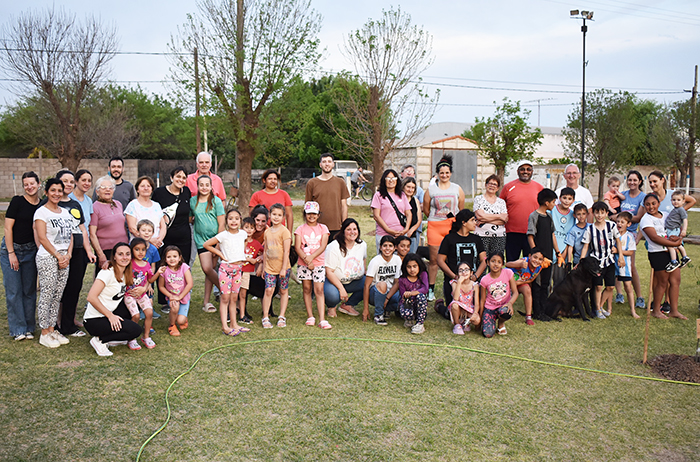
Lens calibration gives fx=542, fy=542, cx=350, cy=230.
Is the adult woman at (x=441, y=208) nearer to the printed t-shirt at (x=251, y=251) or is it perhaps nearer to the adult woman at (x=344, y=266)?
the adult woman at (x=344, y=266)

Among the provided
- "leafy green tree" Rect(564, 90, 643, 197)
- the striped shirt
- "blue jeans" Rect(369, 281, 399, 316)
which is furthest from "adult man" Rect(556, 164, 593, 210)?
"leafy green tree" Rect(564, 90, 643, 197)

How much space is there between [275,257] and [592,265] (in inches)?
142

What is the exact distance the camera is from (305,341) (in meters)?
5.37

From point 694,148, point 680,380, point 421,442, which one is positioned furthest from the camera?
point 694,148

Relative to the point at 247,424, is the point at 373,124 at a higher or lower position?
higher

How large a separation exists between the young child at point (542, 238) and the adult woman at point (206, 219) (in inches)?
139

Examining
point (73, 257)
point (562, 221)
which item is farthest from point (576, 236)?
point (73, 257)

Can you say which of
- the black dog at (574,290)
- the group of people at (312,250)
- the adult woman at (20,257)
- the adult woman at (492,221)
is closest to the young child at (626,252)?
the group of people at (312,250)

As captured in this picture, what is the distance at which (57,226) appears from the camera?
500 cm

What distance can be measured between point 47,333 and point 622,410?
4992mm

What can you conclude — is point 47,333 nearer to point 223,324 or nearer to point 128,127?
point 223,324

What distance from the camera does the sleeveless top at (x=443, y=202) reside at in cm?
674

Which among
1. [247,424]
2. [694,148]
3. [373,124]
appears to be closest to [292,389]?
[247,424]

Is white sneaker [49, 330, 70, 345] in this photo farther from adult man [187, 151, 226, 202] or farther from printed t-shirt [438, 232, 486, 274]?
printed t-shirt [438, 232, 486, 274]
